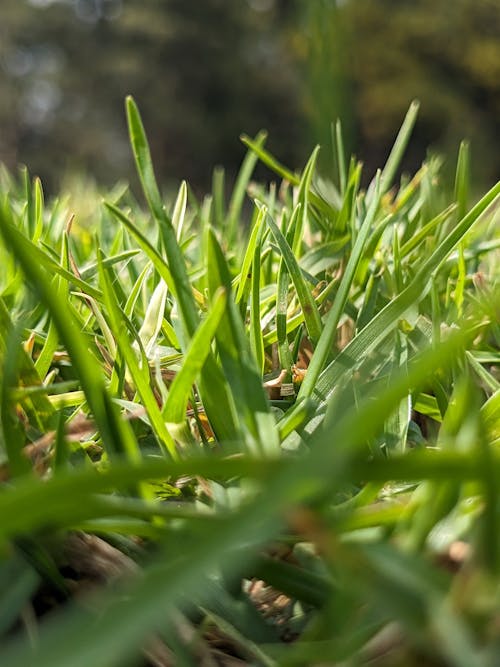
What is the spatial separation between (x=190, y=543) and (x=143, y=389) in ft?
0.33

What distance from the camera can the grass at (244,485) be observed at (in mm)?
119

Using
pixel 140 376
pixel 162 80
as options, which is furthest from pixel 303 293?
pixel 162 80

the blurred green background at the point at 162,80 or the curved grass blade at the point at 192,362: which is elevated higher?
the curved grass blade at the point at 192,362

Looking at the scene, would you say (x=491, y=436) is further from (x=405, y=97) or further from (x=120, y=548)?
(x=405, y=97)

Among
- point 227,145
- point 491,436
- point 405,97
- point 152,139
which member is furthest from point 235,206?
point 152,139

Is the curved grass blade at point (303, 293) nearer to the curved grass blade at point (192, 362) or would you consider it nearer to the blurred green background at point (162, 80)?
the curved grass blade at point (192, 362)

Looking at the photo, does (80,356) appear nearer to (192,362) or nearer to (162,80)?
(192,362)

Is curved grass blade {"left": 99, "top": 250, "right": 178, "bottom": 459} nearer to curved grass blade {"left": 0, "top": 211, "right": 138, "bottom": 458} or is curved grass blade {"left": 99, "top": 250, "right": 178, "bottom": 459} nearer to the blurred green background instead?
curved grass blade {"left": 0, "top": 211, "right": 138, "bottom": 458}

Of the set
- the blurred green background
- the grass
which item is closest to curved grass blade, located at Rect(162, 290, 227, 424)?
the grass

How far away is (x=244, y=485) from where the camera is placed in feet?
0.67

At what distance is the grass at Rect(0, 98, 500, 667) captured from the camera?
119 millimetres

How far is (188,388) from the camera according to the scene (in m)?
0.21

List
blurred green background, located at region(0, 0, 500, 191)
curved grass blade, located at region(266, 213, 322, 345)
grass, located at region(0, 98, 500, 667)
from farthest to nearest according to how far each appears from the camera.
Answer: blurred green background, located at region(0, 0, 500, 191) → curved grass blade, located at region(266, 213, 322, 345) → grass, located at region(0, 98, 500, 667)

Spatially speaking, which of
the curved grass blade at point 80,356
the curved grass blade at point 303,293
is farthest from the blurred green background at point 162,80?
the curved grass blade at point 80,356
